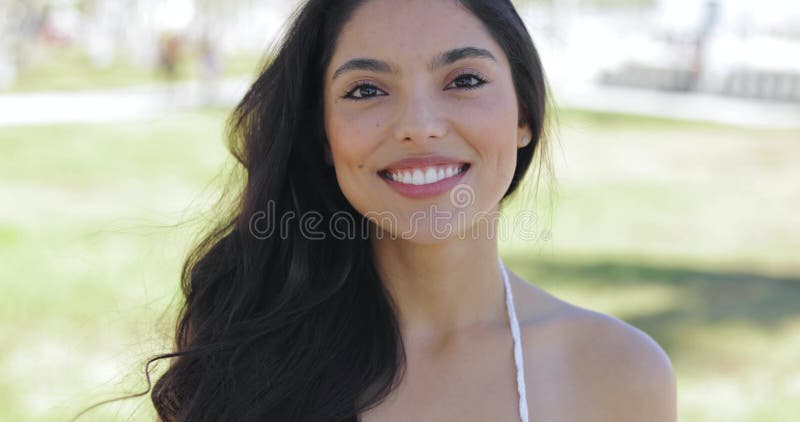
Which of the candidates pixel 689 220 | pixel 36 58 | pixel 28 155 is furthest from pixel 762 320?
pixel 36 58

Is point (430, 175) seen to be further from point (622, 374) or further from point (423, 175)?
point (622, 374)

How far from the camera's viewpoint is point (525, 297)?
2.42 m

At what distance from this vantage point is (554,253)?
828cm

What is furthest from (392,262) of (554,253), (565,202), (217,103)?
(217,103)

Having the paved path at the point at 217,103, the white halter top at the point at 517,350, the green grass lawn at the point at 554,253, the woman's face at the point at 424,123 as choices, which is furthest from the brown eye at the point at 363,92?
the paved path at the point at 217,103

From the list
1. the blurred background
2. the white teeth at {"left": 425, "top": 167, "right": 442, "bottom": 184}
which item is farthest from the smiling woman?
the blurred background

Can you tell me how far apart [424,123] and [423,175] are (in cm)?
11

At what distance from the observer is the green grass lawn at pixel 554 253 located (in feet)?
17.7

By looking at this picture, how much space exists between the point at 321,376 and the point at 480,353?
13.9 inches

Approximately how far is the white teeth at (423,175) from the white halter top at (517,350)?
35cm

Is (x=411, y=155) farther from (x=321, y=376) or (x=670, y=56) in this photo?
(x=670, y=56)

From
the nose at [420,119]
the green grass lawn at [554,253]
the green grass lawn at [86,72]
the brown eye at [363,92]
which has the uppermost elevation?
the green grass lawn at [86,72]

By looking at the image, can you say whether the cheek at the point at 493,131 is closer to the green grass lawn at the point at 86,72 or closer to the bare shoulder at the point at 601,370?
the bare shoulder at the point at 601,370

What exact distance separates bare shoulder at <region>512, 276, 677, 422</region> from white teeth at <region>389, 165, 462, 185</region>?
1.43 feet
